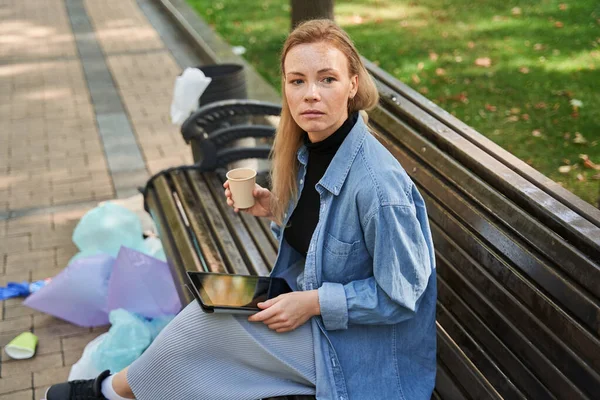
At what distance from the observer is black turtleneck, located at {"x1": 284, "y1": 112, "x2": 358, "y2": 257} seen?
7.59 ft

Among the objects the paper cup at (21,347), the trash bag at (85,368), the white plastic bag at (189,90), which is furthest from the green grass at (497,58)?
the paper cup at (21,347)

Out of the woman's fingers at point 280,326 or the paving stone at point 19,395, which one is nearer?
the woman's fingers at point 280,326

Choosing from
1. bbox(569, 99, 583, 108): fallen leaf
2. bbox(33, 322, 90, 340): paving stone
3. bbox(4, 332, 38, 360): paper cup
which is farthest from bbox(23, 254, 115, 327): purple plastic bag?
bbox(569, 99, 583, 108): fallen leaf

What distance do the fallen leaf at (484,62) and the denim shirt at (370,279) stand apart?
4.99 meters

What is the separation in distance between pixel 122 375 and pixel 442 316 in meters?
1.22

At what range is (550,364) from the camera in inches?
78.9

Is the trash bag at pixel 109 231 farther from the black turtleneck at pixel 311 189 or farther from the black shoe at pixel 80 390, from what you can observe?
the black turtleneck at pixel 311 189

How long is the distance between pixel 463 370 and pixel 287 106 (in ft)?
3.59

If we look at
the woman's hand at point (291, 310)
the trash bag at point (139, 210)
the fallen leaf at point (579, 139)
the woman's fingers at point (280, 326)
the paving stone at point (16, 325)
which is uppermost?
the woman's hand at point (291, 310)

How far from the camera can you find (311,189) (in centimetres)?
243

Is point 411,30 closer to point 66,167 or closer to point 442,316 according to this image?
point 66,167

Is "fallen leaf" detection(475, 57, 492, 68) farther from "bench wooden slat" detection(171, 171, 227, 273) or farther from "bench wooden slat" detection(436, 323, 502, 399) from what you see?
"bench wooden slat" detection(436, 323, 502, 399)

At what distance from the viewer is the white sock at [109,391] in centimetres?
263

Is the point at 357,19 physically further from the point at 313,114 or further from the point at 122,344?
the point at 313,114
